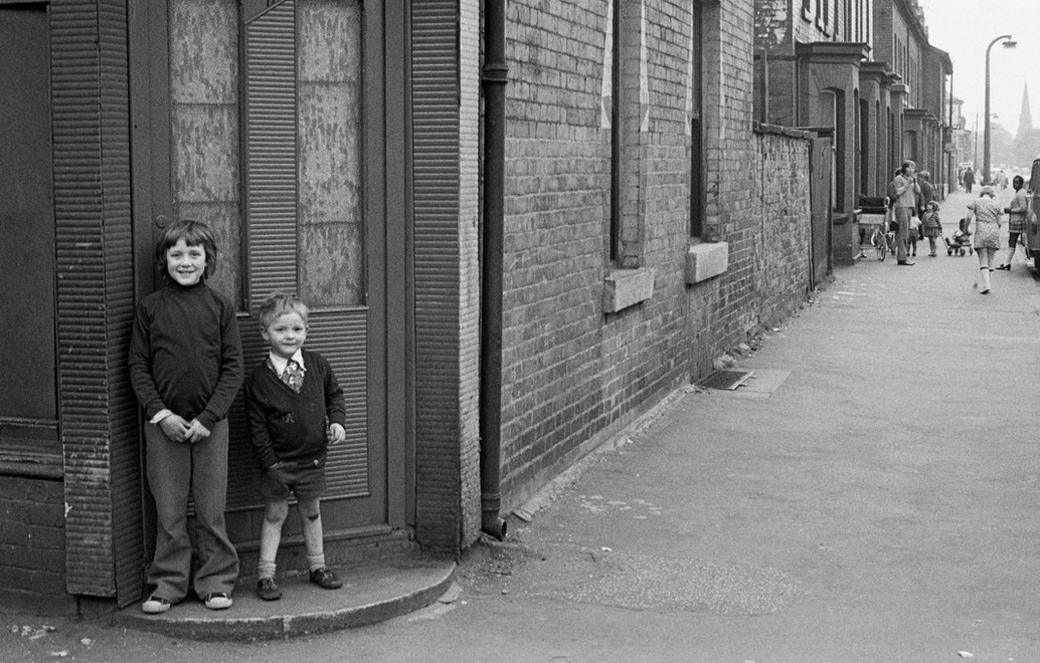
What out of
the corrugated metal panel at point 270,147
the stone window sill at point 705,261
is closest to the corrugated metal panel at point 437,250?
the corrugated metal panel at point 270,147

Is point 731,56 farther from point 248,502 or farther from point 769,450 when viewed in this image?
point 248,502

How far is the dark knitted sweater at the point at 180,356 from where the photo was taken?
20.5 ft

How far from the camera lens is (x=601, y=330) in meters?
10.3

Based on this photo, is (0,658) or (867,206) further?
(867,206)

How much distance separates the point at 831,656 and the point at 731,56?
930 cm

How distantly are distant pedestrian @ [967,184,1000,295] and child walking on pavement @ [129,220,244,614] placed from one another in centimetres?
1911

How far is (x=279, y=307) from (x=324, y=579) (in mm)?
1165

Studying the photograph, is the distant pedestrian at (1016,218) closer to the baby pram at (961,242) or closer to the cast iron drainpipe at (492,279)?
the baby pram at (961,242)

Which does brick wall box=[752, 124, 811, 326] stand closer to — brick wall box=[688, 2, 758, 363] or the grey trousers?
brick wall box=[688, 2, 758, 363]

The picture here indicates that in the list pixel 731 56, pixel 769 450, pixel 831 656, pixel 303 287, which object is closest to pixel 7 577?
pixel 303 287

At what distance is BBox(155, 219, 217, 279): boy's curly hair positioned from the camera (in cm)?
620

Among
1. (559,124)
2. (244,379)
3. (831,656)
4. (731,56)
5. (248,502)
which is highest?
(731,56)

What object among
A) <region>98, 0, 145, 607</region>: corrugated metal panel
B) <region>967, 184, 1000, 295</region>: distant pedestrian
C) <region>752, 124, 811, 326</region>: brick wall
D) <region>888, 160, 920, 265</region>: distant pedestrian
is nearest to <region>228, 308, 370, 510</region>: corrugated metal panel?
<region>98, 0, 145, 607</region>: corrugated metal panel

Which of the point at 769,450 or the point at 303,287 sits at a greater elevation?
the point at 303,287
